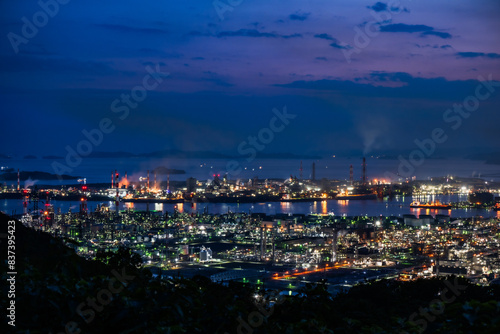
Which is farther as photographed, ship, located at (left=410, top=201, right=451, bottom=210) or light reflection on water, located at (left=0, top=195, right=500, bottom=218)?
ship, located at (left=410, top=201, right=451, bottom=210)

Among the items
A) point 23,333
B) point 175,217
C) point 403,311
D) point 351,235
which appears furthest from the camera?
point 175,217

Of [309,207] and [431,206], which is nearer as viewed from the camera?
[431,206]

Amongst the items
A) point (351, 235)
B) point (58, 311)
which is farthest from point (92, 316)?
point (351, 235)

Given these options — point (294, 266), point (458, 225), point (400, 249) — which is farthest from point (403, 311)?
point (458, 225)

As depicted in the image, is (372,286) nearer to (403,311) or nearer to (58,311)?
(403,311)

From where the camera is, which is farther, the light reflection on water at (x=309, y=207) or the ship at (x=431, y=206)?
the ship at (x=431, y=206)

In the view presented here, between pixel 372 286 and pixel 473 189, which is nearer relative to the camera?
pixel 372 286

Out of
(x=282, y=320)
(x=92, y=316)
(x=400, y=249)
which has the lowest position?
(x=400, y=249)

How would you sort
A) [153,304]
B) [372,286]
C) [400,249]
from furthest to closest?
[400,249] → [372,286] → [153,304]

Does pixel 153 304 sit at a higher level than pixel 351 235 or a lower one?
higher
